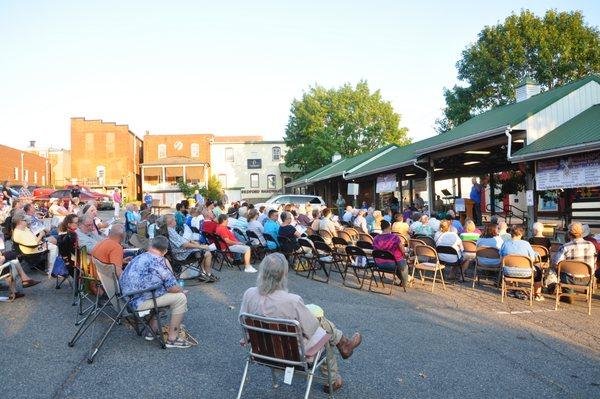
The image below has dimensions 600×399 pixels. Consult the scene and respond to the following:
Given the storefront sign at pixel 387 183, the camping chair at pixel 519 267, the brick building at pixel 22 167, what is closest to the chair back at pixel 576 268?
the camping chair at pixel 519 267

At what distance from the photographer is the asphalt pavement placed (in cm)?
429

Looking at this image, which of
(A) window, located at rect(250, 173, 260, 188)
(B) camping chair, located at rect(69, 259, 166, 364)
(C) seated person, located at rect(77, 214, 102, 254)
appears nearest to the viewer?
(B) camping chair, located at rect(69, 259, 166, 364)

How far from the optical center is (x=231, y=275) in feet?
32.9

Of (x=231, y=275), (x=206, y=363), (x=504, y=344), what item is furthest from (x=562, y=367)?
(x=231, y=275)

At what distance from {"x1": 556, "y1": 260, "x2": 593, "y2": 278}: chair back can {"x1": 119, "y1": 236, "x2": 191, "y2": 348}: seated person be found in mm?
5559

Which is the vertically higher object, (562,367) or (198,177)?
(198,177)

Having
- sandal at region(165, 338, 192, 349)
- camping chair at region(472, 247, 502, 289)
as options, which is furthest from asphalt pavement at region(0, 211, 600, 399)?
camping chair at region(472, 247, 502, 289)

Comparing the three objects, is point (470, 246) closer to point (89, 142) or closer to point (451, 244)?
point (451, 244)

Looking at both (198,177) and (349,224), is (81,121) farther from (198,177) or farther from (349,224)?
(349,224)

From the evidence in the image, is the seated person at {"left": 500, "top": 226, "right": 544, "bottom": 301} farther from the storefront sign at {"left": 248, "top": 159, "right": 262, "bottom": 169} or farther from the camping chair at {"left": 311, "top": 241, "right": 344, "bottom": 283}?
the storefront sign at {"left": 248, "top": 159, "right": 262, "bottom": 169}

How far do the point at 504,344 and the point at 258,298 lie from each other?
10.9 feet

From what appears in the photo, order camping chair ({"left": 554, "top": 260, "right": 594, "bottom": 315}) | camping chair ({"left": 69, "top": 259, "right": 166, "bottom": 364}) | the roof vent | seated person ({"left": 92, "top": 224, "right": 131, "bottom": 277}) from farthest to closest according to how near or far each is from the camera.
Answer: the roof vent → camping chair ({"left": 554, "top": 260, "right": 594, "bottom": 315}) → seated person ({"left": 92, "top": 224, "right": 131, "bottom": 277}) → camping chair ({"left": 69, "top": 259, "right": 166, "bottom": 364})

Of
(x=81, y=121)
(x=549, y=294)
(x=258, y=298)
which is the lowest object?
(x=549, y=294)

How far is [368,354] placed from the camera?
17.0 feet
